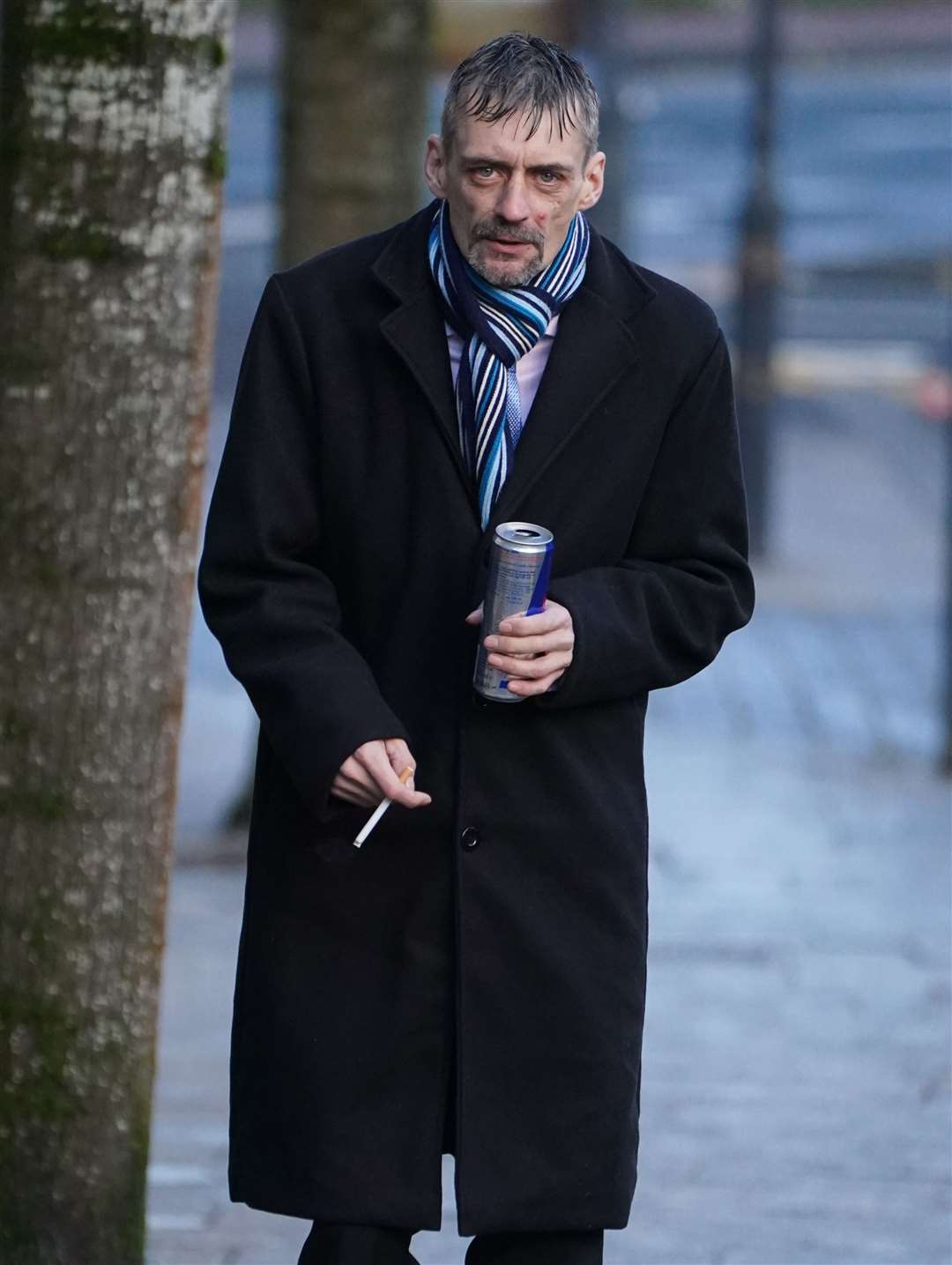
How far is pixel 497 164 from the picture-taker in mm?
2873

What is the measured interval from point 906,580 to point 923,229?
47.6 ft

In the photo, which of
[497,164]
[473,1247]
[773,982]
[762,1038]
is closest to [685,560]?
[497,164]

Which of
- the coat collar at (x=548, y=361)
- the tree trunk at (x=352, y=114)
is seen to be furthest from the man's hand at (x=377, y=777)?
the tree trunk at (x=352, y=114)

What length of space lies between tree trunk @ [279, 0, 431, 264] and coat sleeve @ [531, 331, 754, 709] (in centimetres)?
434

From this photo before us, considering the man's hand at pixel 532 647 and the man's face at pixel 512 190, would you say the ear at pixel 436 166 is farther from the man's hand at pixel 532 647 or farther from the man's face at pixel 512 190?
the man's hand at pixel 532 647

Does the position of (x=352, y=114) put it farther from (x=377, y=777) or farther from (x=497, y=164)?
(x=377, y=777)

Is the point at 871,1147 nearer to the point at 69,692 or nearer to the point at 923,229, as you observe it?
the point at 69,692

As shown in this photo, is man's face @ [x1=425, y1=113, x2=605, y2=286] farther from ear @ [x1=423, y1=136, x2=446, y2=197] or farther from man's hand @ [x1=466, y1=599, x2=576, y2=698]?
man's hand @ [x1=466, y1=599, x2=576, y2=698]

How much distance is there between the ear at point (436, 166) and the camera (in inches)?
117

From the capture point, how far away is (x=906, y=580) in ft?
42.9

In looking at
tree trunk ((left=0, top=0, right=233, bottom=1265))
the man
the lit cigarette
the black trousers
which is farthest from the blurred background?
the lit cigarette

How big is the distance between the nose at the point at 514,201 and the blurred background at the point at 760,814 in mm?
2105

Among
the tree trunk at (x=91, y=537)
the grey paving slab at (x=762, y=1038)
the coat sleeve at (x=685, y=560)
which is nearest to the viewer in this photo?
the coat sleeve at (x=685, y=560)

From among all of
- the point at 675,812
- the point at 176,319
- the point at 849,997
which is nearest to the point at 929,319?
the point at 675,812
